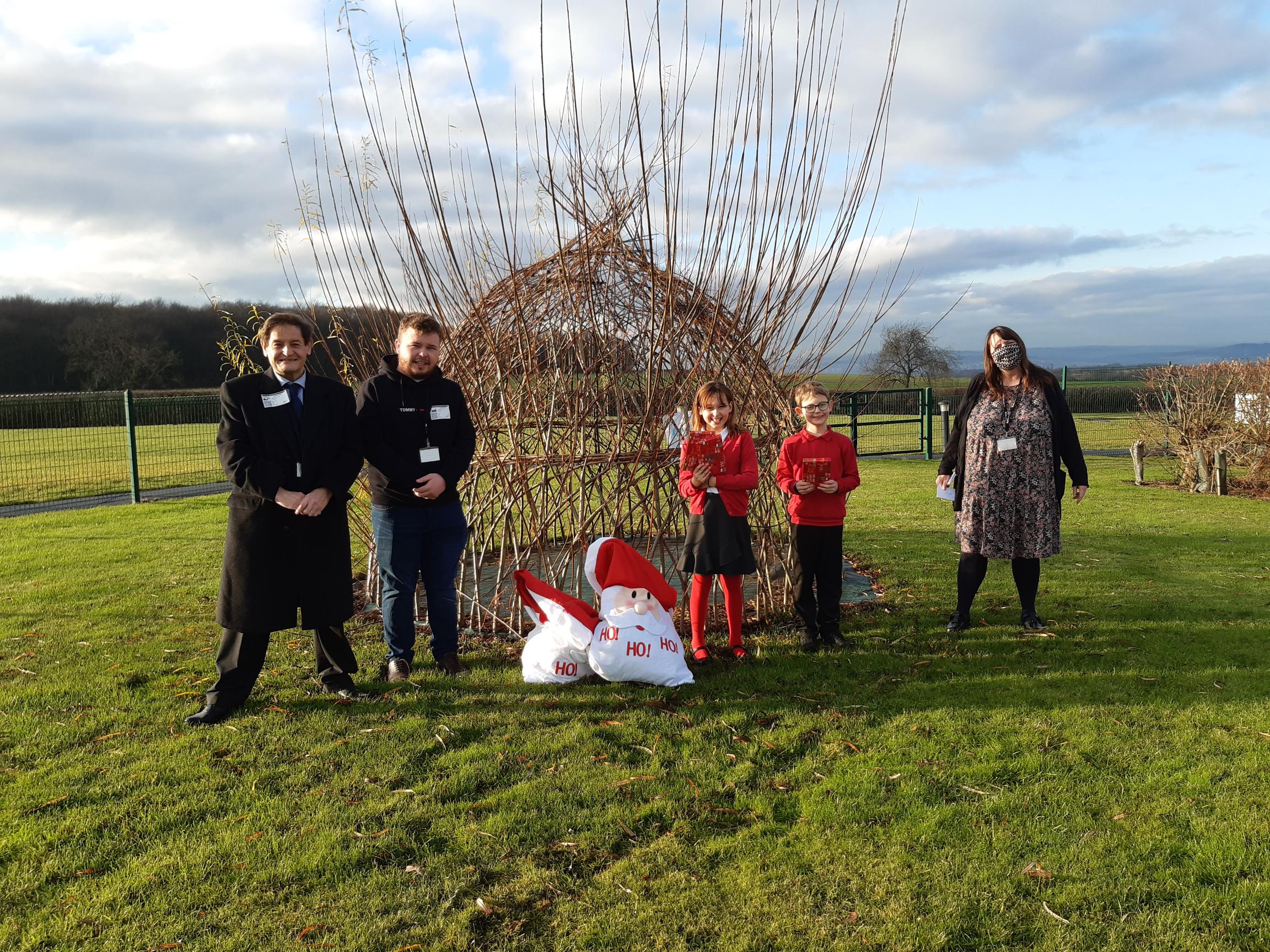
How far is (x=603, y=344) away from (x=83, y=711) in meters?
2.94

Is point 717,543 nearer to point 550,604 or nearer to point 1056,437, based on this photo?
point 550,604

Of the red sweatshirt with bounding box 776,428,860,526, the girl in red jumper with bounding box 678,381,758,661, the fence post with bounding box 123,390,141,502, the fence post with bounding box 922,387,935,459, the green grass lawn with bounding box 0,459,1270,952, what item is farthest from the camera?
the fence post with bounding box 922,387,935,459

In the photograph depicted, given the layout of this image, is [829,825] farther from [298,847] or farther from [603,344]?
[603,344]

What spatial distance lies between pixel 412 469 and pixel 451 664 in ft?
3.19

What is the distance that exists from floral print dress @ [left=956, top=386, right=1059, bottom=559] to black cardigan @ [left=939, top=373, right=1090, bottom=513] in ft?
0.11

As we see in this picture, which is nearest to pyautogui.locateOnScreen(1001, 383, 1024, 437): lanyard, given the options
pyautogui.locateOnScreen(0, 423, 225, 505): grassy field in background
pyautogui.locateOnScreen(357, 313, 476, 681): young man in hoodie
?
pyautogui.locateOnScreen(357, 313, 476, 681): young man in hoodie

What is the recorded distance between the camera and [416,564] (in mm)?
3773

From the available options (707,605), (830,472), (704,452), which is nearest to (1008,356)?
(830,472)

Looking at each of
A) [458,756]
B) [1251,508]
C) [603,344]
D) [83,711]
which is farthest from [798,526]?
[1251,508]

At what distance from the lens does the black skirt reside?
3.87 meters

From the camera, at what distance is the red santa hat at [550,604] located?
370 centimetres

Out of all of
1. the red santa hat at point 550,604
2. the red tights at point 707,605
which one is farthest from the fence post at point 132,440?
the red tights at point 707,605

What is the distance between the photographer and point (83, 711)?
3.55m

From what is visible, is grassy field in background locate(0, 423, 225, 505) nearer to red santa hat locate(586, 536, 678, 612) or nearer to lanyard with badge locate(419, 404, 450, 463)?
lanyard with badge locate(419, 404, 450, 463)
